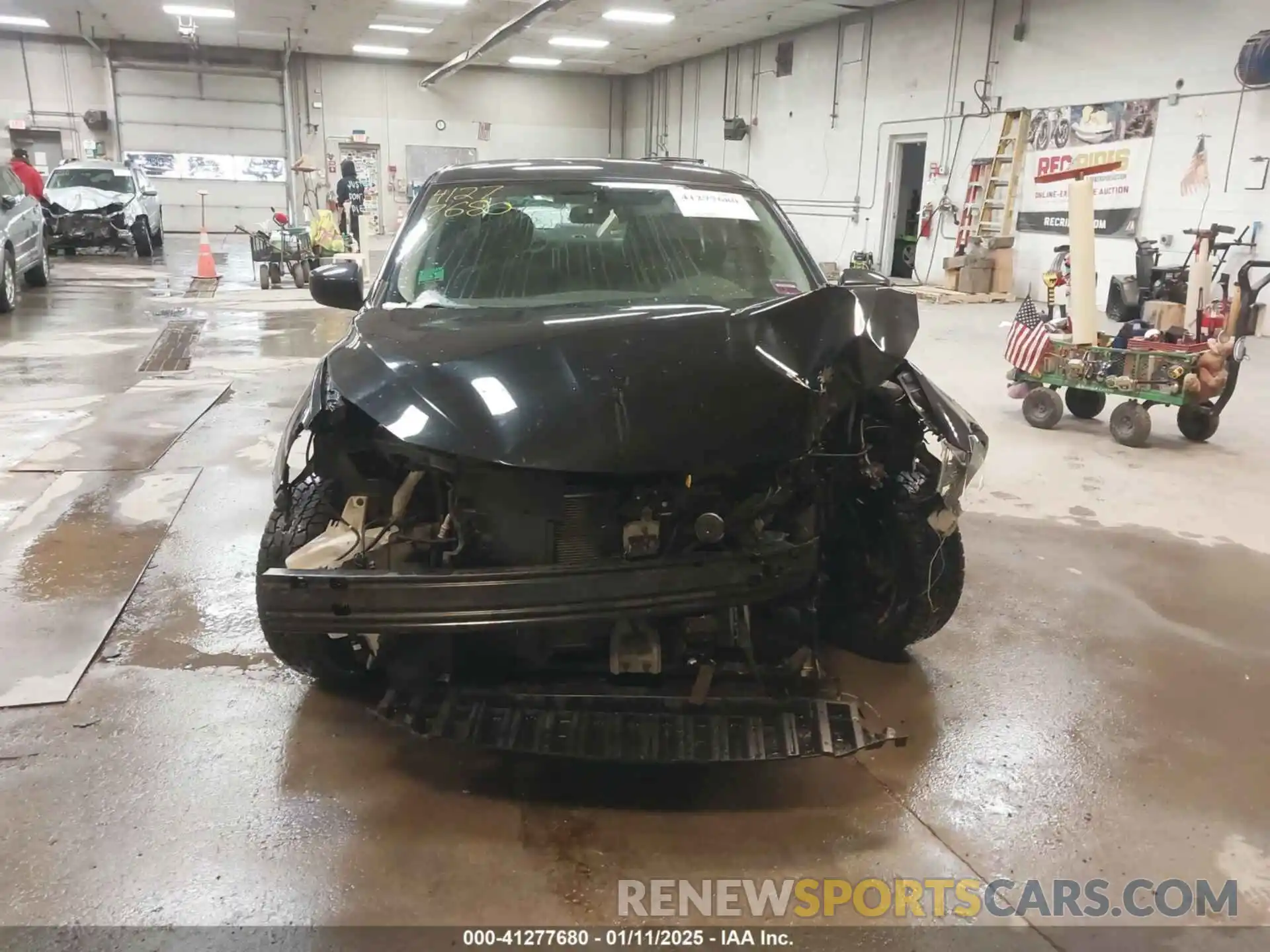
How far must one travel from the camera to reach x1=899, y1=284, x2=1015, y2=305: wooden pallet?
12.2m

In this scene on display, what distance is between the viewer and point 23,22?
18.6m

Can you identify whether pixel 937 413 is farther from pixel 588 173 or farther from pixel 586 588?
pixel 588 173

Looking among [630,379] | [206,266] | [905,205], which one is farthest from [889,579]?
[905,205]

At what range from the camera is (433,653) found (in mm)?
2311

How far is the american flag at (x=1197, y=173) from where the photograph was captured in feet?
33.5

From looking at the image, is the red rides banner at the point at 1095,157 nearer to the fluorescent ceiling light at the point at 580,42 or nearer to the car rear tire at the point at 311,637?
the fluorescent ceiling light at the point at 580,42

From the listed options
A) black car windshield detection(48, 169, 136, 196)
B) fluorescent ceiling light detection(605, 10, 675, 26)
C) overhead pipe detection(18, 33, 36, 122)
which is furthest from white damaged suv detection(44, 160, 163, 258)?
fluorescent ceiling light detection(605, 10, 675, 26)

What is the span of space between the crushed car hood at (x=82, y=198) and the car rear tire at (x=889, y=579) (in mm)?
15089

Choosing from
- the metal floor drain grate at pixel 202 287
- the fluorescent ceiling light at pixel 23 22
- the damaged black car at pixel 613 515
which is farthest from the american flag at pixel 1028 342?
the fluorescent ceiling light at pixel 23 22

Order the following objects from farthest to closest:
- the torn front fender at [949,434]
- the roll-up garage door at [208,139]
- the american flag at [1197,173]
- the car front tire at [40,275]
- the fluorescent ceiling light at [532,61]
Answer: the fluorescent ceiling light at [532,61] → the roll-up garage door at [208,139] → the car front tire at [40,275] → the american flag at [1197,173] → the torn front fender at [949,434]

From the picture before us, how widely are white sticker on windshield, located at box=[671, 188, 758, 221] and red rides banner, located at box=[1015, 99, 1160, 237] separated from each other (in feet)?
28.1

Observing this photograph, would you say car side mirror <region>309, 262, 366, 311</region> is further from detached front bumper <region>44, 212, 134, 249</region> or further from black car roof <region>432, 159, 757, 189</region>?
detached front bumper <region>44, 212, 134, 249</region>

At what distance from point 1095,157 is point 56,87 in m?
21.0

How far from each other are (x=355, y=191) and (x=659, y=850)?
62.2 ft
